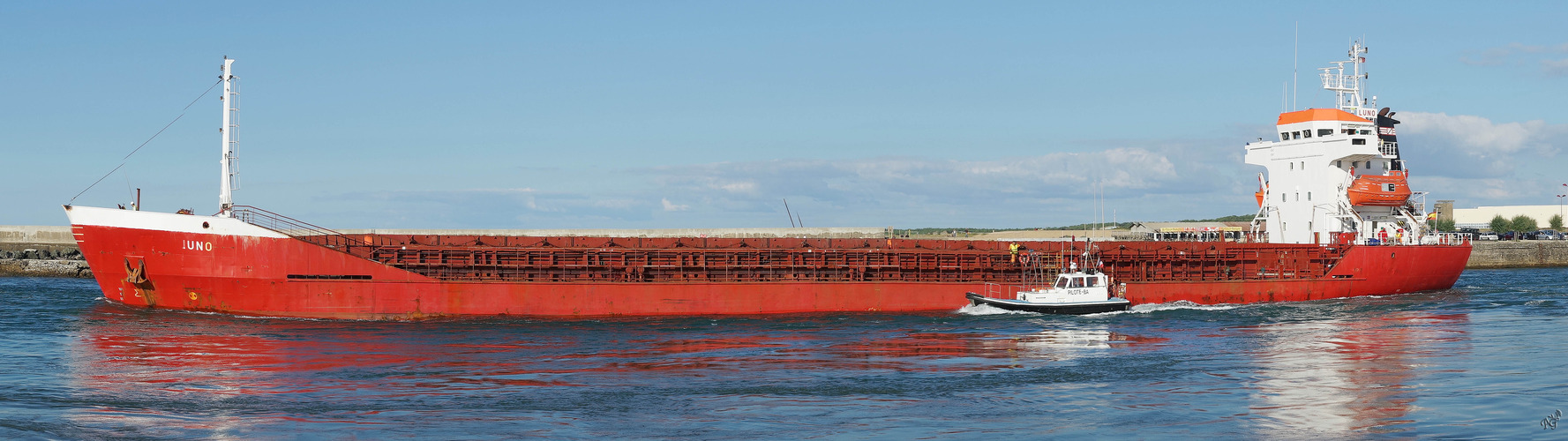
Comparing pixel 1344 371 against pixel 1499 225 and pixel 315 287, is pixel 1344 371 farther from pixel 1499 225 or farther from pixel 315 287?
pixel 1499 225

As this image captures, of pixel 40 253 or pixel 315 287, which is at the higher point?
pixel 40 253

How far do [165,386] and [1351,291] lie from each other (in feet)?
112

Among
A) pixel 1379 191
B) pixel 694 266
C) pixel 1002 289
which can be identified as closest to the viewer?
pixel 694 266

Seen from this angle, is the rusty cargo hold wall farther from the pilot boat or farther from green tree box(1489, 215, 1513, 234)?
green tree box(1489, 215, 1513, 234)

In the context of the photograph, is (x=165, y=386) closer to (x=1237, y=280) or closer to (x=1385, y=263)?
(x=1237, y=280)

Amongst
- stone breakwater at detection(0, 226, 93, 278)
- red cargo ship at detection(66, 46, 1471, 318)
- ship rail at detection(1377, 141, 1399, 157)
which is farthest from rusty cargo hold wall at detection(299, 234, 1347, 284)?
stone breakwater at detection(0, 226, 93, 278)

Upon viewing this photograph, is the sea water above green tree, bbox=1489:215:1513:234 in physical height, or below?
below

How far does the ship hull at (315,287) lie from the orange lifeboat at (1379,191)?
18.5 meters

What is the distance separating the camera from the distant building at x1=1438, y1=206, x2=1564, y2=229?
4117 inches

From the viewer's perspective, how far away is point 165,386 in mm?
18797

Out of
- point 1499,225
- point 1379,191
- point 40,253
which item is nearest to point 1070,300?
point 1379,191

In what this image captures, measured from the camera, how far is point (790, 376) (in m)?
20.0

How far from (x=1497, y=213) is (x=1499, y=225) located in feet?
32.8

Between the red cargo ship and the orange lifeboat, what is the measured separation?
42 centimetres
